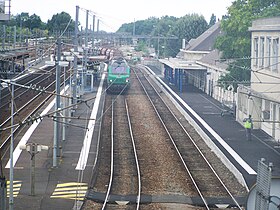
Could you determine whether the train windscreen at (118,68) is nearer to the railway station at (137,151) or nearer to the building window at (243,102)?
the railway station at (137,151)

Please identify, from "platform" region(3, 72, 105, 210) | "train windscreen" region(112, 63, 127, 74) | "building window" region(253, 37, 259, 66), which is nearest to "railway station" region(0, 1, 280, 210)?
"platform" region(3, 72, 105, 210)

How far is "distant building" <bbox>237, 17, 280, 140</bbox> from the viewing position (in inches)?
1036

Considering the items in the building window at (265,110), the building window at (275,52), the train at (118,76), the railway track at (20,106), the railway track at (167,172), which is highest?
the building window at (275,52)

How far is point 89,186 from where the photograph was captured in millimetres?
17391

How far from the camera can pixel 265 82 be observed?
2745 centimetres

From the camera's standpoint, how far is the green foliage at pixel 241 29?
3619 centimetres

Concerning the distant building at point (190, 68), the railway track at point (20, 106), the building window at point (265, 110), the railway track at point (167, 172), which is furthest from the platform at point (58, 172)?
the distant building at point (190, 68)

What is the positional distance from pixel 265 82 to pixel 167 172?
30.7ft

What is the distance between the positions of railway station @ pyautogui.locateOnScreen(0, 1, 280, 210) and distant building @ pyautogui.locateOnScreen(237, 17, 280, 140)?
8cm

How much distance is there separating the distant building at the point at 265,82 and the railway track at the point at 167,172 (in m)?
3.11

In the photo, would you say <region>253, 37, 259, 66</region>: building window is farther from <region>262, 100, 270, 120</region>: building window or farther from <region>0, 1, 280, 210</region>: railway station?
<region>262, 100, 270, 120</region>: building window

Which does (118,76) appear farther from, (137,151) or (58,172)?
(58,172)

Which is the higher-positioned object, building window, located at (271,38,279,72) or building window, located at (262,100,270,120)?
building window, located at (271,38,279,72)

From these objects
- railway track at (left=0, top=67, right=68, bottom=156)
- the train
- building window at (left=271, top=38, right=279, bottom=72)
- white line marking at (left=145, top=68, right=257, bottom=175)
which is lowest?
white line marking at (left=145, top=68, right=257, bottom=175)
